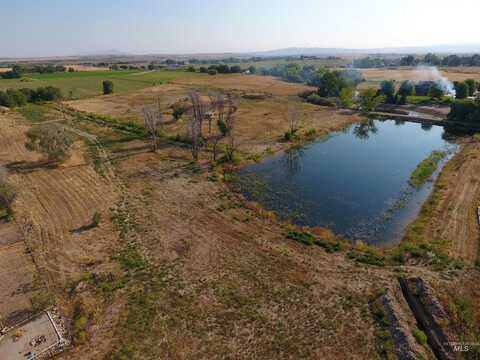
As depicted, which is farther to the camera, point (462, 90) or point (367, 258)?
point (462, 90)

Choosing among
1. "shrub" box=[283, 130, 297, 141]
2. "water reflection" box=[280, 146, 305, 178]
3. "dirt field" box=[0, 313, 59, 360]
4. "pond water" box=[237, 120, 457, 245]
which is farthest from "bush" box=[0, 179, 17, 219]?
"shrub" box=[283, 130, 297, 141]

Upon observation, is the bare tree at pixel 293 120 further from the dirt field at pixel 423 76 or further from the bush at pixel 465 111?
the dirt field at pixel 423 76

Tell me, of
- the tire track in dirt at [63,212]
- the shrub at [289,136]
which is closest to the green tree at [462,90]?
the shrub at [289,136]

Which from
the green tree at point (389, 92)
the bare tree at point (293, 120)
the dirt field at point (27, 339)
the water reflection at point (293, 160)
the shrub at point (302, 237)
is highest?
the green tree at point (389, 92)

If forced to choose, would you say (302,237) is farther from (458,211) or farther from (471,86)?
(471,86)

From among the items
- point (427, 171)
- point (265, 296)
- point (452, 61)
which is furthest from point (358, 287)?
point (452, 61)


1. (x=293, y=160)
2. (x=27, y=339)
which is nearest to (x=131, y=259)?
(x=27, y=339)
